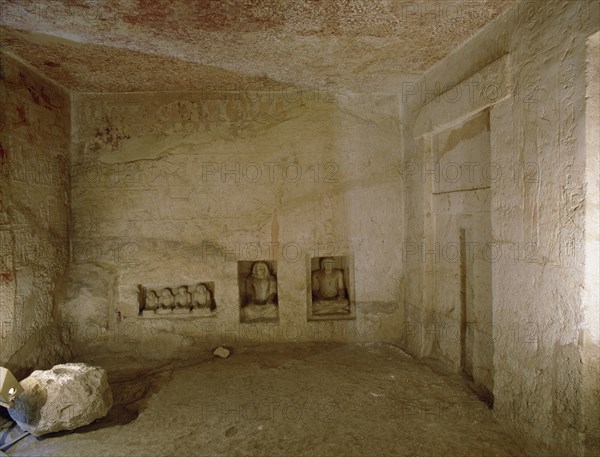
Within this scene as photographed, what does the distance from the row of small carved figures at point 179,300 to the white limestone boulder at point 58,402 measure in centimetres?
138

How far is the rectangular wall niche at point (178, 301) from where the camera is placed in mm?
4094

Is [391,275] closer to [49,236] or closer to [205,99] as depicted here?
[205,99]

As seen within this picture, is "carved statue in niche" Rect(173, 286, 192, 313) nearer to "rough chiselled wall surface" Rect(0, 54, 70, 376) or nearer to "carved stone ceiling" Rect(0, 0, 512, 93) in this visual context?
"rough chiselled wall surface" Rect(0, 54, 70, 376)

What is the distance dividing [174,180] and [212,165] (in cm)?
45

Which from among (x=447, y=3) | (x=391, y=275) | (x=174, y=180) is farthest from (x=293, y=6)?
(x=391, y=275)

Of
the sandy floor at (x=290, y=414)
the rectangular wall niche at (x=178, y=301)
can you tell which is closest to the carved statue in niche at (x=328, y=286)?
the sandy floor at (x=290, y=414)

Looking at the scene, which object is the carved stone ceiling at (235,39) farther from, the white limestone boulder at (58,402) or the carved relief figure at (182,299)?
the white limestone boulder at (58,402)

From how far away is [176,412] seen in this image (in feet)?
9.45

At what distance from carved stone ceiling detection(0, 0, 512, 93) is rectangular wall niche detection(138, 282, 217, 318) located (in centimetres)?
223

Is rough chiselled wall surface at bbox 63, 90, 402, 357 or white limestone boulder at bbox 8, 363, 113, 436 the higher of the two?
rough chiselled wall surface at bbox 63, 90, 402, 357

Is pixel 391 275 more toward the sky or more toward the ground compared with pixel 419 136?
more toward the ground

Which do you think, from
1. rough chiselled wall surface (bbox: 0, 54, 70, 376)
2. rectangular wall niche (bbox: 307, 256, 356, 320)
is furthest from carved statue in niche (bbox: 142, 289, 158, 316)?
rectangular wall niche (bbox: 307, 256, 356, 320)

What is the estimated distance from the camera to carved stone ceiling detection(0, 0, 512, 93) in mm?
2490

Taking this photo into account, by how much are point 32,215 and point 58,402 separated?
177 cm
